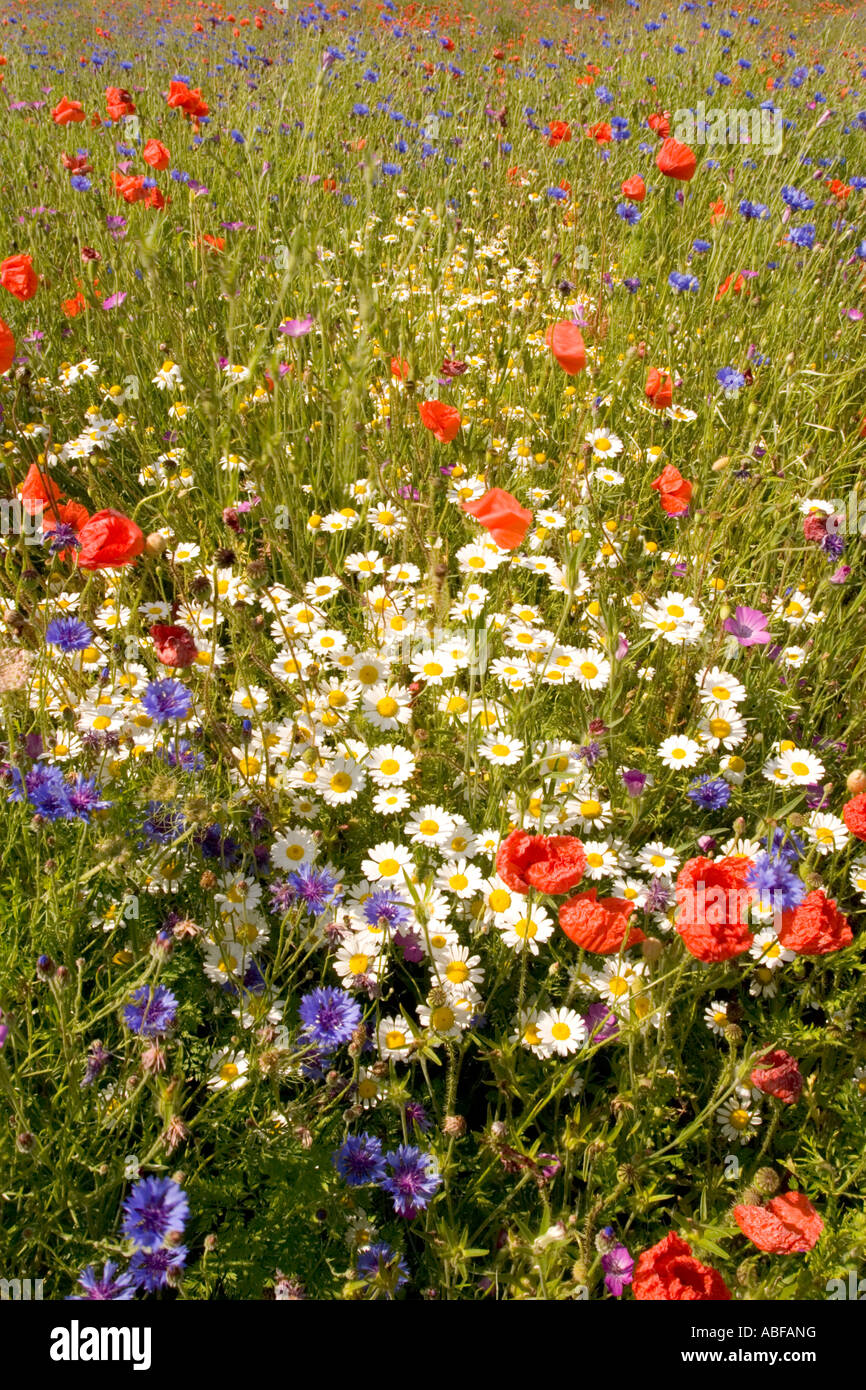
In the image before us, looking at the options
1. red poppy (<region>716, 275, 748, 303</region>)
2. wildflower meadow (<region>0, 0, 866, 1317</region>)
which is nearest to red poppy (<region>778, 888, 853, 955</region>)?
wildflower meadow (<region>0, 0, 866, 1317</region>)

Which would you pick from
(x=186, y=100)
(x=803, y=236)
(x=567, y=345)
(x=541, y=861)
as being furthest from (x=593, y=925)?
(x=803, y=236)

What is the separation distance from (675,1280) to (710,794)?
931 mm

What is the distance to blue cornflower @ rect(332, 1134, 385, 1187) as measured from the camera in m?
1.24

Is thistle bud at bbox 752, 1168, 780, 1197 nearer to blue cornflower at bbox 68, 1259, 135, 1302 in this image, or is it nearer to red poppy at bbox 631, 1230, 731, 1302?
red poppy at bbox 631, 1230, 731, 1302

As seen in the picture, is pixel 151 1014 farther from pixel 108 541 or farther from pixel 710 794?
pixel 710 794

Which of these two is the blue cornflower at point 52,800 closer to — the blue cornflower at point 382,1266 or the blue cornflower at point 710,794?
the blue cornflower at point 382,1266

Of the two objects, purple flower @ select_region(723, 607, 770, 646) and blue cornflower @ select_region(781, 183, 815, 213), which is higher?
blue cornflower @ select_region(781, 183, 815, 213)

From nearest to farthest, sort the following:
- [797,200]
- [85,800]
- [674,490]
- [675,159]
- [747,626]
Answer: [85,800] → [747,626] → [674,490] → [675,159] → [797,200]

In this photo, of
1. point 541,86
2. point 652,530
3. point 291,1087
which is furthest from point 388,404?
point 541,86

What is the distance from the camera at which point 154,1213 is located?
40.7 inches

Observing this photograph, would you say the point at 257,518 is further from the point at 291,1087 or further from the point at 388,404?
the point at 291,1087

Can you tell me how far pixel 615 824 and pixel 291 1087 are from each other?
841 mm

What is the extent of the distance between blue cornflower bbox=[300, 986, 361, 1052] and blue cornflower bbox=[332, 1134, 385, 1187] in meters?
0.15

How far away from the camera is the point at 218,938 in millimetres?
1470
